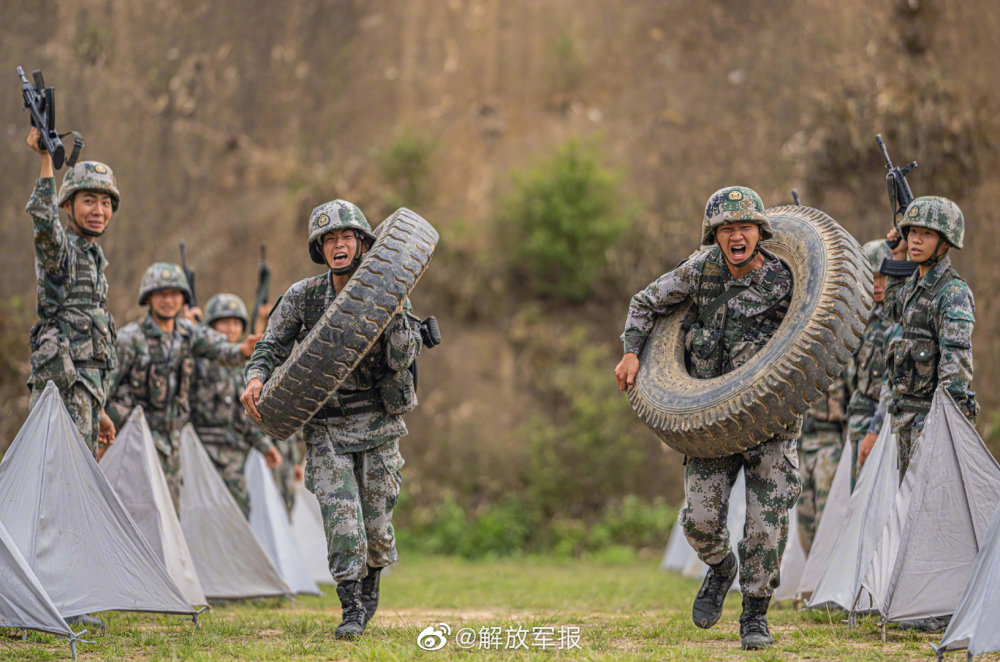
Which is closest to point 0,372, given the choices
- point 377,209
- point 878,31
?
point 377,209

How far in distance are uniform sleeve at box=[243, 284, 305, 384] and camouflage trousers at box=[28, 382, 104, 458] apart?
1.31 meters

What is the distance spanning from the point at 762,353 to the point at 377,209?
1474cm

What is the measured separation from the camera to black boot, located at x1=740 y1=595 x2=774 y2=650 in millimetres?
5742

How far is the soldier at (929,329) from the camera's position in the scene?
248 inches

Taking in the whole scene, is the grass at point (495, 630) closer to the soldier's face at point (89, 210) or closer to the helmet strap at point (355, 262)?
the helmet strap at point (355, 262)

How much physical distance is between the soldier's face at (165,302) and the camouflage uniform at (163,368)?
0.07 metres

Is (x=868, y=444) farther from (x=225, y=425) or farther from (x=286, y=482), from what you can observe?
(x=286, y=482)

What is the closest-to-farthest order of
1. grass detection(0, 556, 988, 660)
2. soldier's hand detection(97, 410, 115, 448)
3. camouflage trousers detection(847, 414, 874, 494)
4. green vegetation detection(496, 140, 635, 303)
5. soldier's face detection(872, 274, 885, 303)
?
1. grass detection(0, 556, 988, 660)
2. soldier's hand detection(97, 410, 115, 448)
3. camouflage trousers detection(847, 414, 874, 494)
4. soldier's face detection(872, 274, 885, 303)
5. green vegetation detection(496, 140, 635, 303)

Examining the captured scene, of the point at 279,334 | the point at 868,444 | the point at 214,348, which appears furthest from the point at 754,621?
the point at 214,348

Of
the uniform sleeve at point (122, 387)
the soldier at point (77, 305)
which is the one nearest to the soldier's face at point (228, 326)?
the uniform sleeve at point (122, 387)

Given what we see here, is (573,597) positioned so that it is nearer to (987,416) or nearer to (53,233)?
(53,233)

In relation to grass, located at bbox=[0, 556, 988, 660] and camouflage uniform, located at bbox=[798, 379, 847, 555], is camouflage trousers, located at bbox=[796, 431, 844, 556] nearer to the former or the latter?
camouflage uniform, located at bbox=[798, 379, 847, 555]

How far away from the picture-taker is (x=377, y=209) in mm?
19703

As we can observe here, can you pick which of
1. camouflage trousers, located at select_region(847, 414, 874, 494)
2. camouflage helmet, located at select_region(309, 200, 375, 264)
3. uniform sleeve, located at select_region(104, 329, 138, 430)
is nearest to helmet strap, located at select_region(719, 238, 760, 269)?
camouflage helmet, located at select_region(309, 200, 375, 264)
